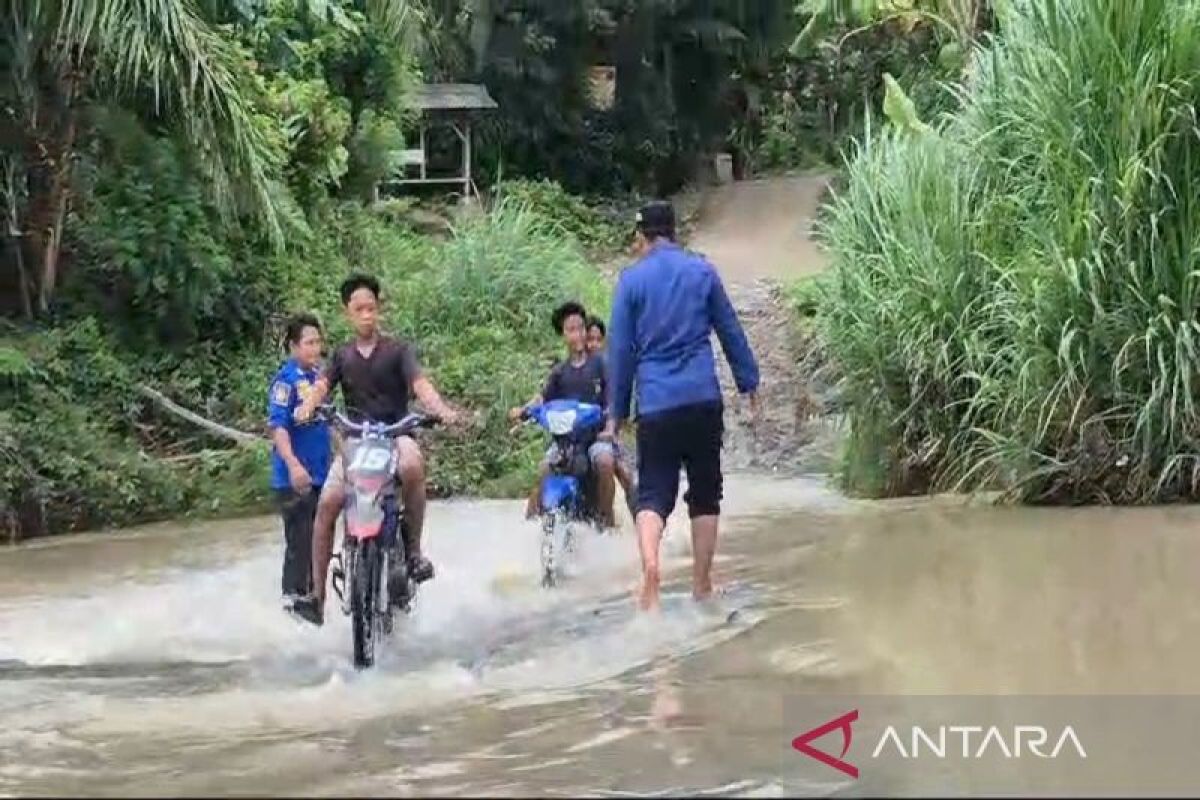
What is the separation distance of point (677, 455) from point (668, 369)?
40 centimetres

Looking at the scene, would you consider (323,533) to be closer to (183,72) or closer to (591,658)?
(591,658)

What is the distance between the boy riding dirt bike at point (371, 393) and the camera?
25.0 ft

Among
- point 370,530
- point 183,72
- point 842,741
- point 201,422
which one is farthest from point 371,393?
point 201,422

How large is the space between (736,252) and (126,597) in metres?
21.1

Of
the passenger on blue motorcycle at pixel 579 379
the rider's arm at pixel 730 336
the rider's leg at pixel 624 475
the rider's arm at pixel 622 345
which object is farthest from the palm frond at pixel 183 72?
the rider's arm at pixel 730 336

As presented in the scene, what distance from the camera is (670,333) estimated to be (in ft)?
25.5

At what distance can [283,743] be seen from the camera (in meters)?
5.88

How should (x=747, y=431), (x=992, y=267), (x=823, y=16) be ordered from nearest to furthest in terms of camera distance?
(x=992, y=267)
(x=747, y=431)
(x=823, y=16)

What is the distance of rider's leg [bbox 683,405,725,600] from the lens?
25.6 feet

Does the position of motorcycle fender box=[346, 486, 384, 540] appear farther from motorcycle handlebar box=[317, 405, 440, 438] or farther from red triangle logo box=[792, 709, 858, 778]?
red triangle logo box=[792, 709, 858, 778]

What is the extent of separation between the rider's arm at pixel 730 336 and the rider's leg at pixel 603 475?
5.58ft

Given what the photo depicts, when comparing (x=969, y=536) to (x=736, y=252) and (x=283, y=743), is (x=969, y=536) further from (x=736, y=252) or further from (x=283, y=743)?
(x=736, y=252)

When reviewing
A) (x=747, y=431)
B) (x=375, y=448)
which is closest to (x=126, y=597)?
(x=375, y=448)

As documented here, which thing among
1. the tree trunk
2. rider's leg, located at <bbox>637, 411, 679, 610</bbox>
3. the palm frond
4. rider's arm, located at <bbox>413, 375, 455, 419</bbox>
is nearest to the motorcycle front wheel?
rider's arm, located at <bbox>413, 375, 455, 419</bbox>
